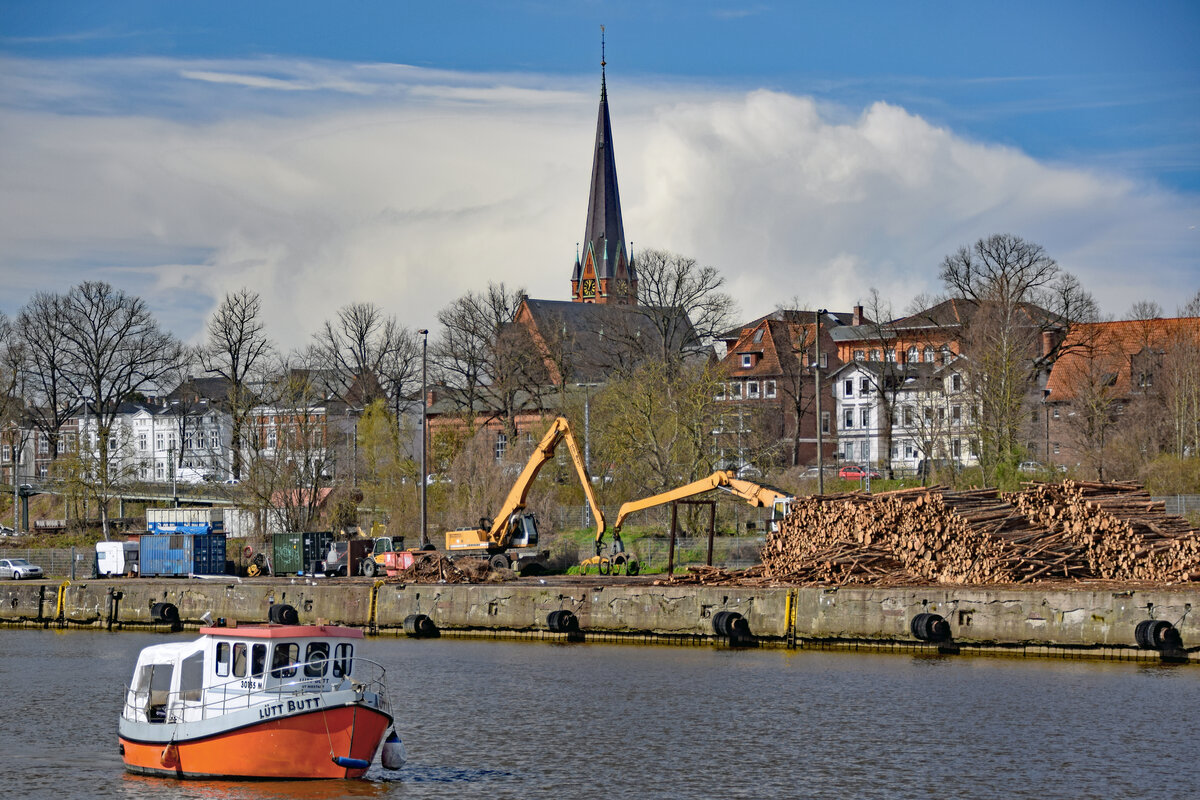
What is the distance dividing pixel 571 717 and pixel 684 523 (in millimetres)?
40490

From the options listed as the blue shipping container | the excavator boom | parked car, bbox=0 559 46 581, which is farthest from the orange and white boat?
parked car, bbox=0 559 46 581

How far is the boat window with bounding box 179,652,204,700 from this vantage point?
25.9 metres

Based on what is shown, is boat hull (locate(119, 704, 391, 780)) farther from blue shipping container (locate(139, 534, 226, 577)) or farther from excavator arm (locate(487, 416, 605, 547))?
blue shipping container (locate(139, 534, 226, 577))

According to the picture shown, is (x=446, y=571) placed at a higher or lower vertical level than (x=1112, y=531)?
lower

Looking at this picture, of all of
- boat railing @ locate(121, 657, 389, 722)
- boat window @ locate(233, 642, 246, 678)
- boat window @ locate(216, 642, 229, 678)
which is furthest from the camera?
boat window @ locate(216, 642, 229, 678)

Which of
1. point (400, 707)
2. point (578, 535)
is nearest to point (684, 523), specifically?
point (578, 535)

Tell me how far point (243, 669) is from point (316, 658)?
1245 mm

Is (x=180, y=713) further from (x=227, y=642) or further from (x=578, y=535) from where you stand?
(x=578, y=535)

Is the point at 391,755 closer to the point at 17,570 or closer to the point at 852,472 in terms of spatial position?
the point at 17,570

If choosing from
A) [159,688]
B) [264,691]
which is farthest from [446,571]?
[264,691]

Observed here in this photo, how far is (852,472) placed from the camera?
105125 millimetres

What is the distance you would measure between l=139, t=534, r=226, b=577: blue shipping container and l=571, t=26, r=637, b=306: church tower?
88280mm

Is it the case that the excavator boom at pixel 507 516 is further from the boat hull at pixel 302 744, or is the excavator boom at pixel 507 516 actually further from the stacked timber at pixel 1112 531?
the boat hull at pixel 302 744

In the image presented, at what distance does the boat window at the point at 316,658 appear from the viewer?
82.8 ft
